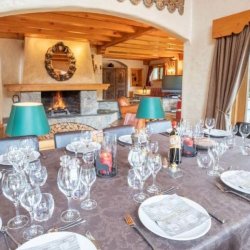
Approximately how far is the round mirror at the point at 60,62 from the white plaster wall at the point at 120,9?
12.5ft

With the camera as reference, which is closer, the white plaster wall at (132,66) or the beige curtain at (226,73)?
the beige curtain at (226,73)

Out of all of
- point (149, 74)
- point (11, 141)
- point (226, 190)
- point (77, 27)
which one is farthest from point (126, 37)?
point (149, 74)

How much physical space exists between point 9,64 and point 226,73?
527 cm

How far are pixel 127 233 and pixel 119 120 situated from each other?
22.2ft

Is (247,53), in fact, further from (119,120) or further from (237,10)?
(119,120)

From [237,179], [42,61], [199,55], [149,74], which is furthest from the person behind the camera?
[149,74]

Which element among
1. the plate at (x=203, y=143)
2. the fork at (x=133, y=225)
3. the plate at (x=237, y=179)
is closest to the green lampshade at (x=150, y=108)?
the plate at (x=203, y=143)

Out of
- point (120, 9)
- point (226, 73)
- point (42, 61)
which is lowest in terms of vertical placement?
point (226, 73)

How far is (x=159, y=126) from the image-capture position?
8.82 ft

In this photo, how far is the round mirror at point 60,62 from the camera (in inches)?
246

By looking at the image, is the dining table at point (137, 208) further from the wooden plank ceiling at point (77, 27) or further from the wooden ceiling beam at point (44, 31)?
the wooden ceiling beam at point (44, 31)

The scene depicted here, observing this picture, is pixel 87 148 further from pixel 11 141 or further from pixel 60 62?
pixel 60 62

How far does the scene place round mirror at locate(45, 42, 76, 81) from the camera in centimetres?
625

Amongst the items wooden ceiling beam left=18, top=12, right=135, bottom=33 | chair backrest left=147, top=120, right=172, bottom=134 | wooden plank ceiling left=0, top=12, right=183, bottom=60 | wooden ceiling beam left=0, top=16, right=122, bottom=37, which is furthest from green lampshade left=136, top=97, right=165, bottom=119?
wooden ceiling beam left=0, top=16, right=122, bottom=37
